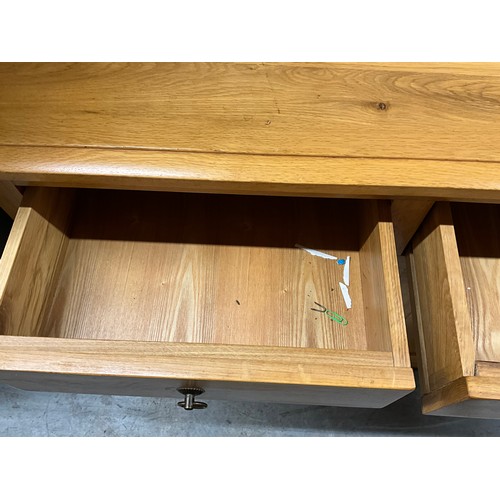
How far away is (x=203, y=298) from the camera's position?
2.15 feet

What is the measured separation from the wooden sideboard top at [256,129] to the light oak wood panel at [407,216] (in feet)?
0.16

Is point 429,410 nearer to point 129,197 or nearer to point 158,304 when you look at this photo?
point 158,304

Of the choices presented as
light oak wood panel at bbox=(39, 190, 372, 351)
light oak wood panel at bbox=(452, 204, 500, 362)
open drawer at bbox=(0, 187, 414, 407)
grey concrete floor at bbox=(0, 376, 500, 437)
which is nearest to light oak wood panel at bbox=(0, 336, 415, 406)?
open drawer at bbox=(0, 187, 414, 407)

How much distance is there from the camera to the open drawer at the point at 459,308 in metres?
0.50

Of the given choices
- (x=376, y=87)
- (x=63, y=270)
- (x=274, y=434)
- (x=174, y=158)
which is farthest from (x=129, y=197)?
(x=274, y=434)

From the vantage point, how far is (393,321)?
509 millimetres

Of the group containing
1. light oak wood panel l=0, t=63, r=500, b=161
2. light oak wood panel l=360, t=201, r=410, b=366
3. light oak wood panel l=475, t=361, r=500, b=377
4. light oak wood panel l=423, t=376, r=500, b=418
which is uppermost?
light oak wood panel l=0, t=63, r=500, b=161

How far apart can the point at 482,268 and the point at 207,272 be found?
0.39 meters

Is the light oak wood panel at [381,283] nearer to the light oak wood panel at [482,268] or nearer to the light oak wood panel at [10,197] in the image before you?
the light oak wood panel at [482,268]

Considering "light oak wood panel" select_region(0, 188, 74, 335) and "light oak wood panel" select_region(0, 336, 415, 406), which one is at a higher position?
"light oak wood panel" select_region(0, 188, 74, 335)

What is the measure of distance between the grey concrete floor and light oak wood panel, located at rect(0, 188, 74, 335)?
34 centimetres

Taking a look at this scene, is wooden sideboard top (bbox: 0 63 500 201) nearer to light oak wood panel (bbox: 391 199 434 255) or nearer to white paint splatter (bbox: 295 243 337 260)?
light oak wood panel (bbox: 391 199 434 255)

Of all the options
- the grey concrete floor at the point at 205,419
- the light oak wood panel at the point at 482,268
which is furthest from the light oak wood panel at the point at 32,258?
the light oak wood panel at the point at 482,268

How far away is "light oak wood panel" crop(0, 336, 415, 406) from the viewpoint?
47cm
